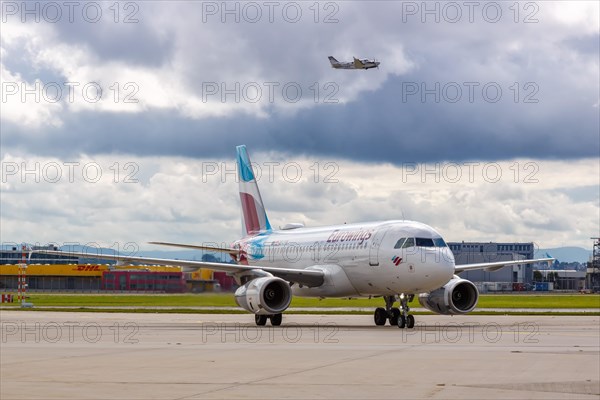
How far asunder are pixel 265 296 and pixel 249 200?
17.1 meters

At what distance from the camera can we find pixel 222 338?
30359 millimetres

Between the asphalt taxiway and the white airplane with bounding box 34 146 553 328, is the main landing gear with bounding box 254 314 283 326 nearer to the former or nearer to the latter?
the white airplane with bounding box 34 146 553 328

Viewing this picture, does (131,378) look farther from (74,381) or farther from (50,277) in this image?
(50,277)

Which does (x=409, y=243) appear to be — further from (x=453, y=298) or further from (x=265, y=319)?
(x=265, y=319)

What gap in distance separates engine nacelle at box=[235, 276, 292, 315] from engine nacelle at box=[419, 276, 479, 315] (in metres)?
5.58

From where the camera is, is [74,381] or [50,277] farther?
[50,277]

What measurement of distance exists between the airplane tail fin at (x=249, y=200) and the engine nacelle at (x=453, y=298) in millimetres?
16723

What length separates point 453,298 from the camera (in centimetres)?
4153

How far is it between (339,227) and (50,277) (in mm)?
106927

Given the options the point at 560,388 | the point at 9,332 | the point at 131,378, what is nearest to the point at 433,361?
the point at 560,388

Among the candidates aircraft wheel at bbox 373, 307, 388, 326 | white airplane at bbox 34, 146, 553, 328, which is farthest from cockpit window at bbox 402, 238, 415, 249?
aircraft wheel at bbox 373, 307, 388, 326

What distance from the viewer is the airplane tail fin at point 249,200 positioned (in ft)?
188

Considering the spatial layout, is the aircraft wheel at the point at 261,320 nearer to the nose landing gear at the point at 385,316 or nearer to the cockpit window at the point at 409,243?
the nose landing gear at the point at 385,316

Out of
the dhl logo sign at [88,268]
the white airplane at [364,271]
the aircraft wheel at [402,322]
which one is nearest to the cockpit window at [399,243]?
the white airplane at [364,271]
